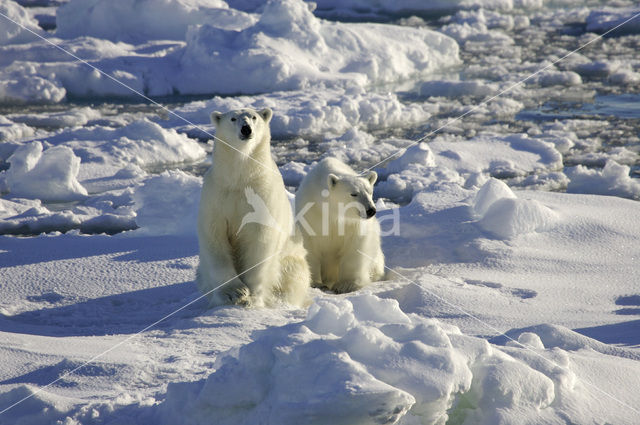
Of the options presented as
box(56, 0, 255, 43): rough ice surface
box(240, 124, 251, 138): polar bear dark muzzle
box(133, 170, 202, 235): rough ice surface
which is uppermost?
box(56, 0, 255, 43): rough ice surface

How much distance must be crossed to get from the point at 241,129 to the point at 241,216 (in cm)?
57

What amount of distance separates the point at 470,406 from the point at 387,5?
20.1 meters

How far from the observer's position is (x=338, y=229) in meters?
5.64

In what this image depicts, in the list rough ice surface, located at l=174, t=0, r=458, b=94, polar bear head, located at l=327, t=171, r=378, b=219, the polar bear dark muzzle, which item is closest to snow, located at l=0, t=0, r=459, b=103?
rough ice surface, located at l=174, t=0, r=458, b=94

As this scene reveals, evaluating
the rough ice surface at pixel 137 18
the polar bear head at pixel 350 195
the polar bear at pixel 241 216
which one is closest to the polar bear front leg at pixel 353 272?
the polar bear head at pixel 350 195

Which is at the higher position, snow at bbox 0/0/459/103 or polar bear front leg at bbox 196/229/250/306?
snow at bbox 0/0/459/103

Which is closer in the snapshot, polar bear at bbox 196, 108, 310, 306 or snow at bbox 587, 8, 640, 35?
polar bear at bbox 196, 108, 310, 306

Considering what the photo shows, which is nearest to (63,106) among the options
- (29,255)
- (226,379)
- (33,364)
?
(29,255)

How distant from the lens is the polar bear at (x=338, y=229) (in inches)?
215

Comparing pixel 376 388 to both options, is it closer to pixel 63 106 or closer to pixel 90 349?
pixel 90 349

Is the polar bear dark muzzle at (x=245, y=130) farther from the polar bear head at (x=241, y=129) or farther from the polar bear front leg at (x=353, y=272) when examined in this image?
the polar bear front leg at (x=353, y=272)

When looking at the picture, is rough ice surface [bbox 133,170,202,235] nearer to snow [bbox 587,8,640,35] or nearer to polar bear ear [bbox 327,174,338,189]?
polar bear ear [bbox 327,174,338,189]

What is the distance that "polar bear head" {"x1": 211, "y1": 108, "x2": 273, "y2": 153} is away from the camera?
4.63 meters

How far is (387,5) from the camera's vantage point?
2180 centimetres
